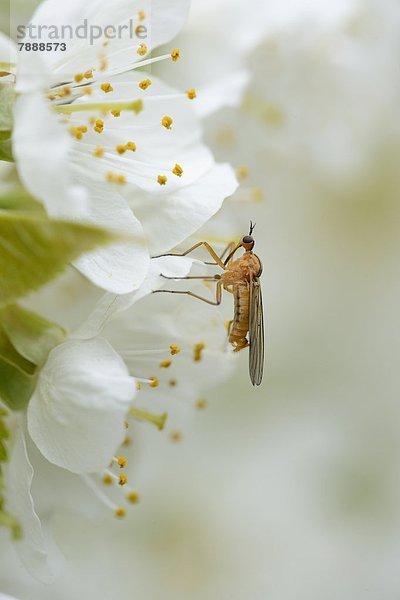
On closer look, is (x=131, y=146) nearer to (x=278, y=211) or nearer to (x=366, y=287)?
(x=278, y=211)

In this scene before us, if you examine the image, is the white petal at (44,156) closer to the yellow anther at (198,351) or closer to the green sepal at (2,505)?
the green sepal at (2,505)

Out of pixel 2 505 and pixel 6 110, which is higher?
pixel 6 110

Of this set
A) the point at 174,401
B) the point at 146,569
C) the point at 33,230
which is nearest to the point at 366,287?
the point at 146,569

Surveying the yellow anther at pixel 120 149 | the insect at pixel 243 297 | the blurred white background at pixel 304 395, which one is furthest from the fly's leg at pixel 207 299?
the blurred white background at pixel 304 395

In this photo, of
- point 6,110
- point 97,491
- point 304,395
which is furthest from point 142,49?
point 304,395

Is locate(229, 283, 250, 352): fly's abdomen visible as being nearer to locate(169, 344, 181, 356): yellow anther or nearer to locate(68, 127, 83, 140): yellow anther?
locate(169, 344, 181, 356): yellow anther

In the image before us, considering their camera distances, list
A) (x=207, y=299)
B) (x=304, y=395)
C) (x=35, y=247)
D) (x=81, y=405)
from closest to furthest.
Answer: (x=35, y=247) → (x=81, y=405) → (x=207, y=299) → (x=304, y=395)

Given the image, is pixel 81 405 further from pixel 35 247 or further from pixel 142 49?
pixel 142 49
